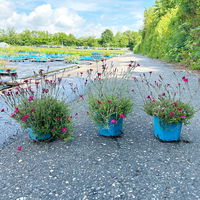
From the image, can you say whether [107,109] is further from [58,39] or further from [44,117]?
[58,39]

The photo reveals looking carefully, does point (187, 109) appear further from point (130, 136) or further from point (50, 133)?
point (50, 133)

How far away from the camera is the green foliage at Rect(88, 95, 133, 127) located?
103 inches

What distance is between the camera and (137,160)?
2215 millimetres

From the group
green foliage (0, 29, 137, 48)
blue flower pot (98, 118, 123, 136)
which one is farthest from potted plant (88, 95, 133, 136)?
green foliage (0, 29, 137, 48)

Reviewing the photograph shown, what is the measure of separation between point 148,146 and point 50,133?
1231mm

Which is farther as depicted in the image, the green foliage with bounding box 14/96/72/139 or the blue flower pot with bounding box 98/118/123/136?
the blue flower pot with bounding box 98/118/123/136

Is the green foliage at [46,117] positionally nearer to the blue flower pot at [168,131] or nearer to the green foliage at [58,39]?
the blue flower pot at [168,131]

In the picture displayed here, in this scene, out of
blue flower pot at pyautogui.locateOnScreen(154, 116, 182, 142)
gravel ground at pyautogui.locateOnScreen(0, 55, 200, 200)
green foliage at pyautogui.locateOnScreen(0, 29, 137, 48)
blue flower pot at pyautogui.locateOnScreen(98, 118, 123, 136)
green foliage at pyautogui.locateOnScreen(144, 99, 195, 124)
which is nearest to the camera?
gravel ground at pyautogui.locateOnScreen(0, 55, 200, 200)

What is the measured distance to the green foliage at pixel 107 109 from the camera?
103 inches

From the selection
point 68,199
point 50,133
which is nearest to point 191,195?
point 68,199

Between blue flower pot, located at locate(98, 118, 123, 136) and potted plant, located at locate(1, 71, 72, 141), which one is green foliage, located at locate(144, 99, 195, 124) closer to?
blue flower pot, located at locate(98, 118, 123, 136)

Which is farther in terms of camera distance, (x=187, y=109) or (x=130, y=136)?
(x=130, y=136)

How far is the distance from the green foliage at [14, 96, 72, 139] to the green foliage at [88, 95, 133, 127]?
35cm

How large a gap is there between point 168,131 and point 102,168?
40.0 inches
